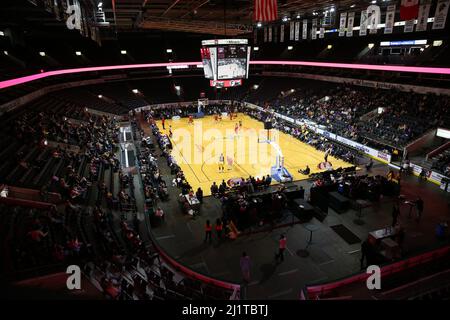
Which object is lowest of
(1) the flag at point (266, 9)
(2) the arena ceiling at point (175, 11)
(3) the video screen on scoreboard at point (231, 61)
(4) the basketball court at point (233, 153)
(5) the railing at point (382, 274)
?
(4) the basketball court at point (233, 153)

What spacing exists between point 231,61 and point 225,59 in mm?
503

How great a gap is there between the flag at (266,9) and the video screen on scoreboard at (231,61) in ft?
25.6

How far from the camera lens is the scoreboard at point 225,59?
72.7 ft

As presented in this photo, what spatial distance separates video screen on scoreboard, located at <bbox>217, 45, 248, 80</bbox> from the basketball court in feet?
20.7

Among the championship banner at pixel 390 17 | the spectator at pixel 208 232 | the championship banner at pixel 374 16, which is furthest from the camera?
the championship banner at pixel 374 16

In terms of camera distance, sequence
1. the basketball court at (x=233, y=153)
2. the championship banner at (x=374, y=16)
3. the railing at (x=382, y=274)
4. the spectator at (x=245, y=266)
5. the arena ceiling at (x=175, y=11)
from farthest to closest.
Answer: the basketball court at (x=233, y=153) → the championship banner at (x=374, y=16) → the arena ceiling at (x=175, y=11) → the spectator at (x=245, y=266) → the railing at (x=382, y=274)

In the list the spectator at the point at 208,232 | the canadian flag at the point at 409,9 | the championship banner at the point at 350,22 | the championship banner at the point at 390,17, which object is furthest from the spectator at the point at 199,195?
the championship banner at the point at 350,22

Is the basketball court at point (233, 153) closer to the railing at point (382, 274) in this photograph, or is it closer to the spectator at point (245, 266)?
the spectator at point (245, 266)

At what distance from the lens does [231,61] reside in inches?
895

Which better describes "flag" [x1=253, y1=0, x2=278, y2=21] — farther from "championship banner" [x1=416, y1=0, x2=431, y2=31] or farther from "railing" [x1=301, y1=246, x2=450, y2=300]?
"railing" [x1=301, y1=246, x2=450, y2=300]

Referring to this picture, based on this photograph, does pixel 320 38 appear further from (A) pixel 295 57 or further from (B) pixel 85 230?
(B) pixel 85 230

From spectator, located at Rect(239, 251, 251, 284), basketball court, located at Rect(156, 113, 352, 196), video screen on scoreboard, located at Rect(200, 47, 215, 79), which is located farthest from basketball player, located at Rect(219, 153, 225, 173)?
spectator, located at Rect(239, 251, 251, 284)

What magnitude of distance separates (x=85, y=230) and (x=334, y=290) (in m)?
10.1

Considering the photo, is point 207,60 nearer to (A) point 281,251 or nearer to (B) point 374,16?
(B) point 374,16
